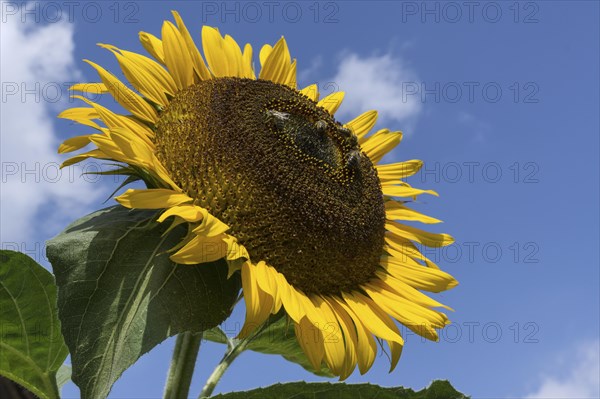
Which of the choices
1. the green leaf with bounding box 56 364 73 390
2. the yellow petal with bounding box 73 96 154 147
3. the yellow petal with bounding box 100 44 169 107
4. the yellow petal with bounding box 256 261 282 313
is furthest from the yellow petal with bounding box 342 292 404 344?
the green leaf with bounding box 56 364 73 390

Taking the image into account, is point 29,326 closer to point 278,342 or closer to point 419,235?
point 278,342

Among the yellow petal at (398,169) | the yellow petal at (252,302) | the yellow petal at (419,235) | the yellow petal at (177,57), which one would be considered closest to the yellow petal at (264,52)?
the yellow petal at (177,57)

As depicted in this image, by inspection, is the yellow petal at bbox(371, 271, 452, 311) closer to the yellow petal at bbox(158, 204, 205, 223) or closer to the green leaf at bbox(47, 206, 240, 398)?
the green leaf at bbox(47, 206, 240, 398)

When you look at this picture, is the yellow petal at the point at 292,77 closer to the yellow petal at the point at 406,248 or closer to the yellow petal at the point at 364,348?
the yellow petal at the point at 406,248

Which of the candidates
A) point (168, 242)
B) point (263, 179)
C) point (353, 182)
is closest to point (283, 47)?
point (353, 182)

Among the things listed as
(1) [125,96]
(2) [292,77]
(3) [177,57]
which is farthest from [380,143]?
(1) [125,96]
